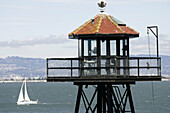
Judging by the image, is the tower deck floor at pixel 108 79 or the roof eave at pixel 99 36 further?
the roof eave at pixel 99 36

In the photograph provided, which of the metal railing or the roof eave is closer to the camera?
the roof eave

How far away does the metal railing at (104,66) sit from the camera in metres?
30.6

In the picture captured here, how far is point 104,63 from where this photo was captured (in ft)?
101

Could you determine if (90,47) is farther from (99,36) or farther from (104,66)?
(104,66)

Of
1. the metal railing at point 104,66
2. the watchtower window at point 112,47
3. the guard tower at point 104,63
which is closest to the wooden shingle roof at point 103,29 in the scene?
the guard tower at point 104,63

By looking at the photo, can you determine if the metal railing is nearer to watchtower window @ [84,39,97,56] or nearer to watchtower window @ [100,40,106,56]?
watchtower window @ [84,39,97,56]

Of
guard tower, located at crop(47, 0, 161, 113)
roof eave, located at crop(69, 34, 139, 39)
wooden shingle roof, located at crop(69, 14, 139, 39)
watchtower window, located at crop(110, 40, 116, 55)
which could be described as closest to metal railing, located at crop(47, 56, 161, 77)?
guard tower, located at crop(47, 0, 161, 113)

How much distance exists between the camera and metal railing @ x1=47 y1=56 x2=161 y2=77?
3062 cm

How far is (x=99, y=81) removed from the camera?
3019cm

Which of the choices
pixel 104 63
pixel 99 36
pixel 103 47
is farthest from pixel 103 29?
pixel 104 63

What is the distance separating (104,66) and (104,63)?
18cm

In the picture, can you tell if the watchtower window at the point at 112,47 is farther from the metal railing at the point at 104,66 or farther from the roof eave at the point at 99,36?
the metal railing at the point at 104,66

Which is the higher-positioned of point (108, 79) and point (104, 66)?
point (104, 66)

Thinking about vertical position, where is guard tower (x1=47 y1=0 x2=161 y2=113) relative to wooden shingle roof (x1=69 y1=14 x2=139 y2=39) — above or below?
below
